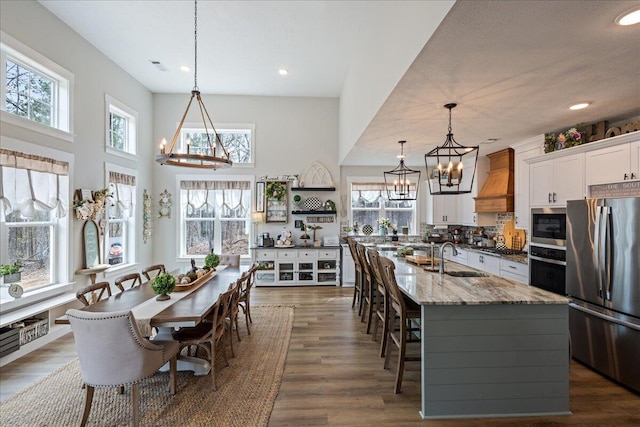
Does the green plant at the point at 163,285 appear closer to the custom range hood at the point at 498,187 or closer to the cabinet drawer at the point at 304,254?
the cabinet drawer at the point at 304,254

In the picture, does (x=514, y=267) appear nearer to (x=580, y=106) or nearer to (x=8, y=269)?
(x=580, y=106)

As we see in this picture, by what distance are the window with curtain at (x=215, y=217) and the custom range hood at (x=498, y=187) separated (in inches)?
182

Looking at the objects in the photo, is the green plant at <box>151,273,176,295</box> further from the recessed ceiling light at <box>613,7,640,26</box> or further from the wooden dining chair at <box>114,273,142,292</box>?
the recessed ceiling light at <box>613,7,640,26</box>

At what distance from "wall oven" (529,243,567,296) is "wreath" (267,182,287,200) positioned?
4456 millimetres

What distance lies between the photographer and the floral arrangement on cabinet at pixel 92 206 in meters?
4.23

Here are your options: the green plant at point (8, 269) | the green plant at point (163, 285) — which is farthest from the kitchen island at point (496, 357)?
the green plant at point (8, 269)

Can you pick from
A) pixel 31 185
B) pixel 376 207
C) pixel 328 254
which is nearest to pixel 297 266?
pixel 328 254

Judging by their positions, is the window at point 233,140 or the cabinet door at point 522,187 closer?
the cabinet door at point 522,187

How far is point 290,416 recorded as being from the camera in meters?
2.29

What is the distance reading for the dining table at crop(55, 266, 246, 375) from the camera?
93.3 inches

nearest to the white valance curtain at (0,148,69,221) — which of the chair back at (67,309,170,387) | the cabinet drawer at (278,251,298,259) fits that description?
the chair back at (67,309,170,387)

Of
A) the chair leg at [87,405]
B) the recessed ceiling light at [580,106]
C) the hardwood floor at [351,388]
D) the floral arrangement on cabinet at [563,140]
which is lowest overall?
the hardwood floor at [351,388]

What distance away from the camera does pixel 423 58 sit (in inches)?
81.0

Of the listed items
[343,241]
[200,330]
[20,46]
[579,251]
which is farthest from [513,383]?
[20,46]
